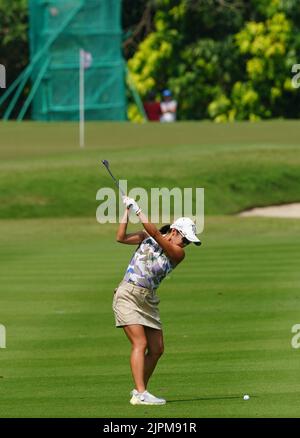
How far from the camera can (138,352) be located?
43.6 ft

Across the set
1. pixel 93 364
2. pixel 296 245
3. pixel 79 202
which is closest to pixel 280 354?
pixel 93 364

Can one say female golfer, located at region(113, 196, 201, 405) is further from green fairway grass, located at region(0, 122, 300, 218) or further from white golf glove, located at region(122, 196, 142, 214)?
green fairway grass, located at region(0, 122, 300, 218)

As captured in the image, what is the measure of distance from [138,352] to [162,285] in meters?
9.16

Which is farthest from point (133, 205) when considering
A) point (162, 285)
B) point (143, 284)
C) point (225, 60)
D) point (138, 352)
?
point (225, 60)

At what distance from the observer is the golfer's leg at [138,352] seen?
13.2 metres

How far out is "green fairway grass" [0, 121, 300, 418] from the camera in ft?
45.3

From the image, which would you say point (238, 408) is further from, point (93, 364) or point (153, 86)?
point (153, 86)

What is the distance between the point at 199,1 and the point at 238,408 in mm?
54249

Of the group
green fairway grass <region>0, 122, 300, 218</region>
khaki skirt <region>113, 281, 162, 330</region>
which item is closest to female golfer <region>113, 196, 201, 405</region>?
khaki skirt <region>113, 281, 162, 330</region>

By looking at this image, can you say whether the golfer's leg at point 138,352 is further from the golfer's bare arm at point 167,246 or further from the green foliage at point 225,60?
the green foliage at point 225,60

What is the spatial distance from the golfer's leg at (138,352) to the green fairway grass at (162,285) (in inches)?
12.4

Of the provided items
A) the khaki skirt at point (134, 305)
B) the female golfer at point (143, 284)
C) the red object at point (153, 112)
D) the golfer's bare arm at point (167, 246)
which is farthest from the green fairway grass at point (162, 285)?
the red object at point (153, 112)

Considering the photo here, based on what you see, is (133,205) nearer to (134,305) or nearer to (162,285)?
(134,305)
